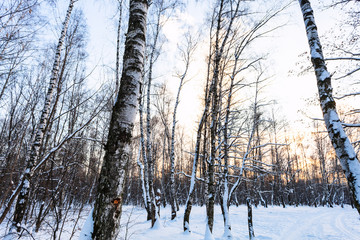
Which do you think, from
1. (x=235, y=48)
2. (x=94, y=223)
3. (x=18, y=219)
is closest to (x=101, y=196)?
(x=94, y=223)

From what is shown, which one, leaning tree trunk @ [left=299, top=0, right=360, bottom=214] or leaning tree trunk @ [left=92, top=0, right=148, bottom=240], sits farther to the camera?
leaning tree trunk @ [left=299, top=0, right=360, bottom=214]

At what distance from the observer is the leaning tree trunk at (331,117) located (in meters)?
2.87

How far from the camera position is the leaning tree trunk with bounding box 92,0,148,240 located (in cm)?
161

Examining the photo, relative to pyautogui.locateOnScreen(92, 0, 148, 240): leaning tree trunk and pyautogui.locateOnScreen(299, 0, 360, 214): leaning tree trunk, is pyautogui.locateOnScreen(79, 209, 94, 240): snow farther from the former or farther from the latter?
pyautogui.locateOnScreen(299, 0, 360, 214): leaning tree trunk

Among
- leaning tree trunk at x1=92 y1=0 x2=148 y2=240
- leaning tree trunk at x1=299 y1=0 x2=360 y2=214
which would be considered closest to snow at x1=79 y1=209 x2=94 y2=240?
leaning tree trunk at x1=92 y1=0 x2=148 y2=240

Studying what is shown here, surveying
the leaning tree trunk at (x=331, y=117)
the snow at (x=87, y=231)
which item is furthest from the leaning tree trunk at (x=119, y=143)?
the leaning tree trunk at (x=331, y=117)

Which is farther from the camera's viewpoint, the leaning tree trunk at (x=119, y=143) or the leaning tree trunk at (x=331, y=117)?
the leaning tree trunk at (x=331, y=117)

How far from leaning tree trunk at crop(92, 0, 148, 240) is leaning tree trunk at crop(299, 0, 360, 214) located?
3686 millimetres

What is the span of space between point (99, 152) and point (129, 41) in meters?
19.5

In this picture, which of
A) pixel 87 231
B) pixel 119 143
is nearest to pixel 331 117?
pixel 119 143

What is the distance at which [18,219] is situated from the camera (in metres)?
4.24

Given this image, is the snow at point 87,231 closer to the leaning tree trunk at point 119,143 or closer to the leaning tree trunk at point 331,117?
the leaning tree trunk at point 119,143

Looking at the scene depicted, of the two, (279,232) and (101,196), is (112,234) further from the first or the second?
(279,232)

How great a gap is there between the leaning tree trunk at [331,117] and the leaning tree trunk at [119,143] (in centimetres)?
369
